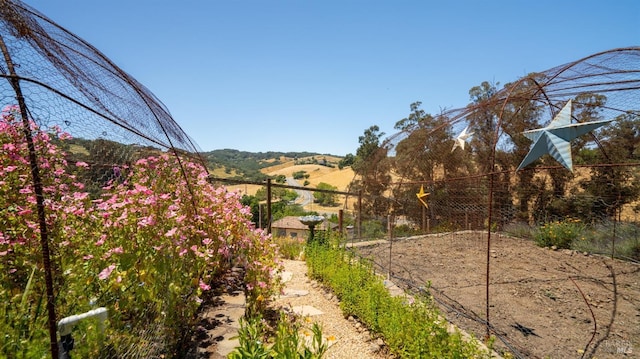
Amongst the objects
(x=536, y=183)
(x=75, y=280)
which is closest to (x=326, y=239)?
(x=75, y=280)

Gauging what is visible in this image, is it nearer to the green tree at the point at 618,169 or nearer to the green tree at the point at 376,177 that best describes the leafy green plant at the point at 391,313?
the green tree at the point at 376,177

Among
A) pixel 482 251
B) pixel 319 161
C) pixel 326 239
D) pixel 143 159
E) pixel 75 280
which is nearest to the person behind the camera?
pixel 75 280

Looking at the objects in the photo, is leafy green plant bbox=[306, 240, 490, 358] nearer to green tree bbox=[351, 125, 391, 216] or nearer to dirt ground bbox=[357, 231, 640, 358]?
dirt ground bbox=[357, 231, 640, 358]

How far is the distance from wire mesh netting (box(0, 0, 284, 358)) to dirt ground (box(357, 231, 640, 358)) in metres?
1.98

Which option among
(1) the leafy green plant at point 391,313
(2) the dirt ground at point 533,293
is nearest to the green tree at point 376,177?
(2) the dirt ground at point 533,293

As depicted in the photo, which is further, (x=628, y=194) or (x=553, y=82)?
(x=628, y=194)

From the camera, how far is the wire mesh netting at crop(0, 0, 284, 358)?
1284mm

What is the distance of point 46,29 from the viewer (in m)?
1.71

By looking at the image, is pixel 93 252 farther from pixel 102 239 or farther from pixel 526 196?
pixel 526 196

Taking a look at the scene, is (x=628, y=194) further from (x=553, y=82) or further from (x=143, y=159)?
(x=143, y=159)

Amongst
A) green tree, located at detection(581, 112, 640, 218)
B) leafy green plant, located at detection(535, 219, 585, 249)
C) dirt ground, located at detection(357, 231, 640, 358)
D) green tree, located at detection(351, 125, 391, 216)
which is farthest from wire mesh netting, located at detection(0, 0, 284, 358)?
leafy green plant, located at detection(535, 219, 585, 249)

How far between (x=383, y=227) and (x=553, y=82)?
191 inches

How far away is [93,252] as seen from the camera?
6.26 ft

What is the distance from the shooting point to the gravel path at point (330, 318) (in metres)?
2.92
